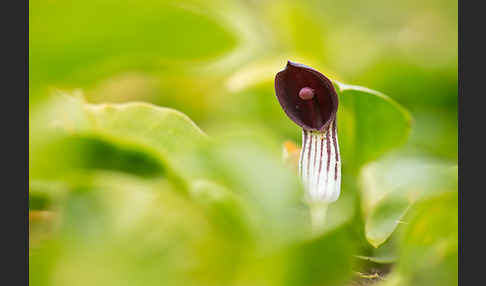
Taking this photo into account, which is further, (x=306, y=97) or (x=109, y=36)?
(x=306, y=97)

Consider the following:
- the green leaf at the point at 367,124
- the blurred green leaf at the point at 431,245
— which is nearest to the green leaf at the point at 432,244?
the blurred green leaf at the point at 431,245

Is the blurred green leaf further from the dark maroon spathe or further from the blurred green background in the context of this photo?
the dark maroon spathe

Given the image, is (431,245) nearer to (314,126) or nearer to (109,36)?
(314,126)

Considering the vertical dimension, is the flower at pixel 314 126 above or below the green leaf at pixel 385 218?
above

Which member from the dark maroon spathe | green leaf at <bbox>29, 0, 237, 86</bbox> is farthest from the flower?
green leaf at <bbox>29, 0, 237, 86</bbox>

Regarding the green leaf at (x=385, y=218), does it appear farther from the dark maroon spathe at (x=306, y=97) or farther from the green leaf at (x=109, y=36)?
the green leaf at (x=109, y=36)

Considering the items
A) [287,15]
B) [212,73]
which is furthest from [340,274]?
[287,15]

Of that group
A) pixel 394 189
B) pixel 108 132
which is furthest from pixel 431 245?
pixel 108 132
